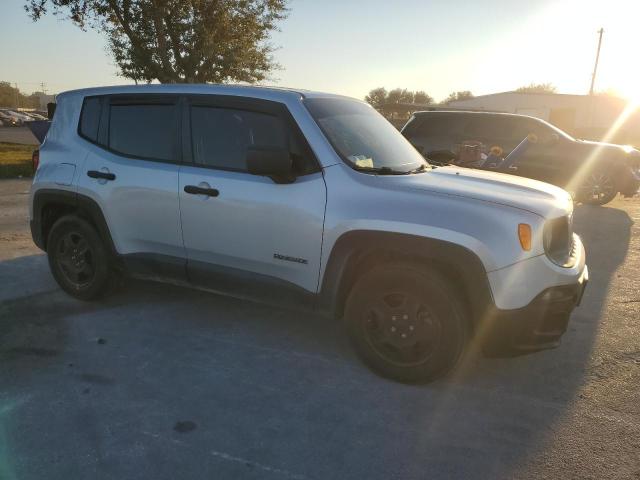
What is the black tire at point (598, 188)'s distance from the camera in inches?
416

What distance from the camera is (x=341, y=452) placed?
257 centimetres

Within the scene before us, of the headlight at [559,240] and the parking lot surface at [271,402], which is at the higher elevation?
the headlight at [559,240]

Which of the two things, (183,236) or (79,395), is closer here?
(79,395)

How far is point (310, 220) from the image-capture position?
327 centimetres

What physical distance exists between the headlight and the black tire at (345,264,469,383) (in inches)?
26.2

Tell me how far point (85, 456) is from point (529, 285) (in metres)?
2.54

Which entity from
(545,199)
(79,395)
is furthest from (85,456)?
(545,199)

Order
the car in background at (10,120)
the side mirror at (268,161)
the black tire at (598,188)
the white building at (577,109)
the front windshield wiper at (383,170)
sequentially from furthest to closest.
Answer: the car in background at (10,120) < the white building at (577,109) < the black tire at (598,188) < the front windshield wiper at (383,170) < the side mirror at (268,161)

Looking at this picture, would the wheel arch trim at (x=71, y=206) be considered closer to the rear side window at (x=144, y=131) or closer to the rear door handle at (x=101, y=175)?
the rear door handle at (x=101, y=175)

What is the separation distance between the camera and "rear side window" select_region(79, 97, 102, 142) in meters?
4.24

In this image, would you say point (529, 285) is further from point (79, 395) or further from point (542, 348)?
point (79, 395)

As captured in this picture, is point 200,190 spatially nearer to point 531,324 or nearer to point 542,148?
point 531,324

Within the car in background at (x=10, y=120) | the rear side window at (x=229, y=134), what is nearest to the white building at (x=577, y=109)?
the car in background at (x=10, y=120)

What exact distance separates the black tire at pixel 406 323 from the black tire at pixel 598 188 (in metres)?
9.17
